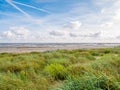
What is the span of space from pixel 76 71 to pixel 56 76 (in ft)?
2.53

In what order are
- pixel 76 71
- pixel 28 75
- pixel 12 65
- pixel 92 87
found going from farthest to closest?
pixel 12 65 < pixel 76 71 < pixel 28 75 < pixel 92 87

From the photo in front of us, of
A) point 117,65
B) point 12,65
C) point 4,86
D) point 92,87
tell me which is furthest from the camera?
point 12,65

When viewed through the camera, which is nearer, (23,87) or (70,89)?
(70,89)

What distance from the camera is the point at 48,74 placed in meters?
7.98

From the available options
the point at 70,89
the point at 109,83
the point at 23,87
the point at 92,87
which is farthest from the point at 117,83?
the point at 23,87

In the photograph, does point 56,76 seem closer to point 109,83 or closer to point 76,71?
point 76,71

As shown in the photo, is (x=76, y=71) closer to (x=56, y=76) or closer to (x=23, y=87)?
(x=56, y=76)

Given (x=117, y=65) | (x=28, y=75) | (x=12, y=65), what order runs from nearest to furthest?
(x=28, y=75) < (x=117, y=65) < (x=12, y=65)

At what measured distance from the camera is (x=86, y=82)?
4707 mm

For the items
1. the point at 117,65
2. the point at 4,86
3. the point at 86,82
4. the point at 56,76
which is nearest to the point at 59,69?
the point at 56,76

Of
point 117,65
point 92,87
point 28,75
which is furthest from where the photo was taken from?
point 117,65

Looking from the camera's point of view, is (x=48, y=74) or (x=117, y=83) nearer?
(x=117, y=83)

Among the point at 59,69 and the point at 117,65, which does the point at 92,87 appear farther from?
the point at 117,65

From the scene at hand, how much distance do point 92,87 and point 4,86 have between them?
2313mm
